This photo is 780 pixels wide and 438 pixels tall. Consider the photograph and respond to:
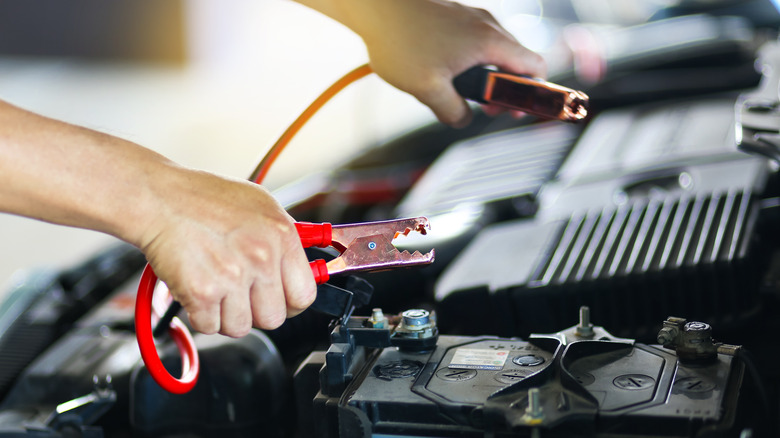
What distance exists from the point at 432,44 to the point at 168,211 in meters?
0.52

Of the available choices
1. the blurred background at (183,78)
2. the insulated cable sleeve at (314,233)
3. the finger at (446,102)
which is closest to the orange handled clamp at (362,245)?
the insulated cable sleeve at (314,233)

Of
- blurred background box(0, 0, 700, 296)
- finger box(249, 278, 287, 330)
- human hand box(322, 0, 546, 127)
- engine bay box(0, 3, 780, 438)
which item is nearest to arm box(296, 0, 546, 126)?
human hand box(322, 0, 546, 127)

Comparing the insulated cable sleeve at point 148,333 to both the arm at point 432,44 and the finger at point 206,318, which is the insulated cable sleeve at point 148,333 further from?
the arm at point 432,44

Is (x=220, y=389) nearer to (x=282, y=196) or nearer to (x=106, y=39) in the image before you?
(x=282, y=196)

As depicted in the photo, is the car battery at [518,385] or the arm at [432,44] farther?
the arm at [432,44]

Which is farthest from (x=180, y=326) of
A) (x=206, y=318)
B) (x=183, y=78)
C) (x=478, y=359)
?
(x=183, y=78)

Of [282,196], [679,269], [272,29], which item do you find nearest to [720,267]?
[679,269]

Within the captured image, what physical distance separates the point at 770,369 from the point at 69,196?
0.84m

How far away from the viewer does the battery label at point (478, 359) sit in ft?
2.78

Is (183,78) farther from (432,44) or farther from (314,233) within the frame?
(314,233)

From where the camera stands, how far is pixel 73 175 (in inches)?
27.0

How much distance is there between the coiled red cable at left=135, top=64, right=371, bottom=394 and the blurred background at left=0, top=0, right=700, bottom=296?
226 centimetres

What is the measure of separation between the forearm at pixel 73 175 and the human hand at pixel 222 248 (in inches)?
0.8

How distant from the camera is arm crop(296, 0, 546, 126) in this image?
1085 mm
